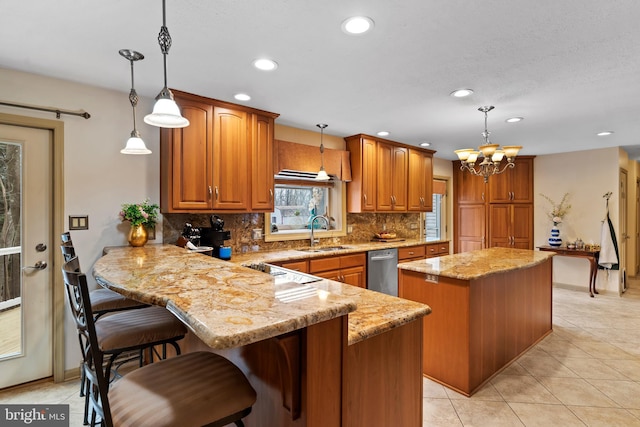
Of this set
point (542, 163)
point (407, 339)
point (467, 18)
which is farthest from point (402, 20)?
point (542, 163)

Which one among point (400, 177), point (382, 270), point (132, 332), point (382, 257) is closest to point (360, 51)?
Answer: point (132, 332)

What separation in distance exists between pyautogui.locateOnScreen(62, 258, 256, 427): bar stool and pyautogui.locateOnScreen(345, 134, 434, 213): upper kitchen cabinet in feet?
11.5

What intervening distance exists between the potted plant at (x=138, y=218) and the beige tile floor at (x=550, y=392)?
1.20m

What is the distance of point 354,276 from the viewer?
12.7 ft

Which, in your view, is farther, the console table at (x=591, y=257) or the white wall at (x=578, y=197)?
the white wall at (x=578, y=197)

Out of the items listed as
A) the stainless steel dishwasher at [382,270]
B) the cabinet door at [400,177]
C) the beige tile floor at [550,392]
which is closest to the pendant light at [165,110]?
the beige tile floor at [550,392]

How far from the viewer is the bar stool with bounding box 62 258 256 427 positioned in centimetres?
95

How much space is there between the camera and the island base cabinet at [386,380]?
1181mm

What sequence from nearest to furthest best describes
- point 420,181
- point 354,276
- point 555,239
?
point 354,276 → point 420,181 → point 555,239

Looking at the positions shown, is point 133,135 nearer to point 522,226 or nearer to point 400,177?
point 400,177

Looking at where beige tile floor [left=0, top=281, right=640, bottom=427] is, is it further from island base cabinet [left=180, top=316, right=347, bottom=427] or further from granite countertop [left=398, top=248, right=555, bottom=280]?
island base cabinet [left=180, top=316, right=347, bottom=427]

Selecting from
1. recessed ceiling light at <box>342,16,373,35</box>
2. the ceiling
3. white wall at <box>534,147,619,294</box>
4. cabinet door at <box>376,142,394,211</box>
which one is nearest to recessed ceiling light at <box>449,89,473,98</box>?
the ceiling

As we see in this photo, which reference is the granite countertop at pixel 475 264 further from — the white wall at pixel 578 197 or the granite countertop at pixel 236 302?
the white wall at pixel 578 197

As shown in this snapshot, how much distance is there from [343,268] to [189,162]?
6.64ft
